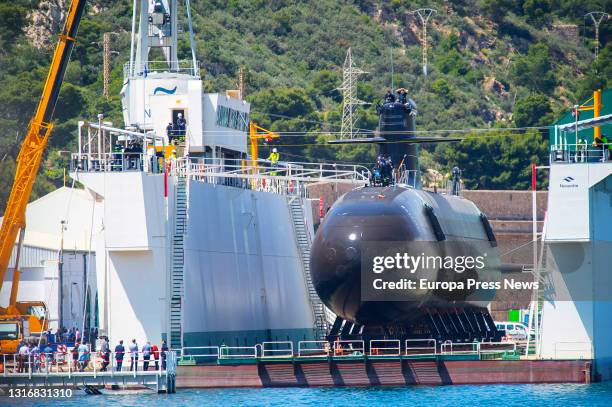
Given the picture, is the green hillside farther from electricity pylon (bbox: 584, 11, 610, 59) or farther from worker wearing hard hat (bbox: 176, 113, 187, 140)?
worker wearing hard hat (bbox: 176, 113, 187, 140)

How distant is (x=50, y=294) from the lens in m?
64.2

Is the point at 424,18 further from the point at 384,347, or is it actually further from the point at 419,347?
the point at 419,347

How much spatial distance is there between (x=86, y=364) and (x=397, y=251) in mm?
11780

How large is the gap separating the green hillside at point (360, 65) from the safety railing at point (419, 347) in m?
49.7

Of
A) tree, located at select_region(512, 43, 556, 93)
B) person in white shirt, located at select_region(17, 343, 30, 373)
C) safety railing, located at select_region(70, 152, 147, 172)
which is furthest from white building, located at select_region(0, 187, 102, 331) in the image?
tree, located at select_region(512, 43, 556, 93)

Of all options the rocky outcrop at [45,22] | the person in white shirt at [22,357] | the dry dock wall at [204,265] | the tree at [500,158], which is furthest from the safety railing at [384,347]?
the rocky outcrop at [45,22]

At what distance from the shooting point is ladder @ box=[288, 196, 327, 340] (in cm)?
6488

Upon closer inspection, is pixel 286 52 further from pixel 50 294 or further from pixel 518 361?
pixel 518 361

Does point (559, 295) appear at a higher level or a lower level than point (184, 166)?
lower

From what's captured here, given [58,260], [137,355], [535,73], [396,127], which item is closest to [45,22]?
[535,73]

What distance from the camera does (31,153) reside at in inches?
2159

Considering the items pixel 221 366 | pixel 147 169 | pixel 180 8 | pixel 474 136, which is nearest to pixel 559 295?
pixel 221 366

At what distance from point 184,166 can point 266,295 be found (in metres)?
7.73

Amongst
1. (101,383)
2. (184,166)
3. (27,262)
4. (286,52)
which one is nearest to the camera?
(101,383)
